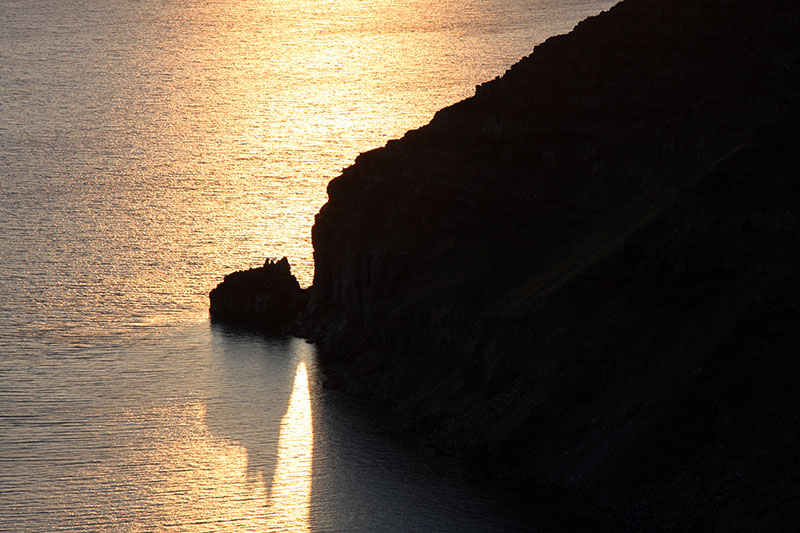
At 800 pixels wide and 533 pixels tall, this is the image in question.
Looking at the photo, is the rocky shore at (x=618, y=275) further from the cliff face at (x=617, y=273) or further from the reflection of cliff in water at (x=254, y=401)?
the reflection of cliff in water at (x=254, y=401)

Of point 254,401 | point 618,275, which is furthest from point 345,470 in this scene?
point 618,275

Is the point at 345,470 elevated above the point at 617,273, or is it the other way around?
the point at 617,273

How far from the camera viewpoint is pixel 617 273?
165m

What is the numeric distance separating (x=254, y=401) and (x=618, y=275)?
1669 inches

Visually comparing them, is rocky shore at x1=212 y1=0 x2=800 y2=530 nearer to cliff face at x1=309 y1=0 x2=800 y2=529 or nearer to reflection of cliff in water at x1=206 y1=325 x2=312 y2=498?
cliff face at x1=309 y1=0 x2=800 y2=529

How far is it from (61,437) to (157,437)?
31.8 feet

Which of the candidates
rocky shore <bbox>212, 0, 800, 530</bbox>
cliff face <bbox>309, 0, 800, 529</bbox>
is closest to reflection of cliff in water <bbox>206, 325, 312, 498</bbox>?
rocky shore <bbox>212, 0, 800, 530</bbox>

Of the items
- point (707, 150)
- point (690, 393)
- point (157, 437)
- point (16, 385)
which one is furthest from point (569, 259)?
point (16, 385)

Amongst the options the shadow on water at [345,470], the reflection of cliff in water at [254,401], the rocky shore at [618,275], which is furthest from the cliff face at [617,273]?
the reflection of cliff in water at [254,401]

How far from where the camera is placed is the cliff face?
144m

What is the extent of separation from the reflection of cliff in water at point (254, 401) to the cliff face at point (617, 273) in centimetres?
760

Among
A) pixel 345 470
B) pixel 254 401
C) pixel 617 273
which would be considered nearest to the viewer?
pixel 345 470

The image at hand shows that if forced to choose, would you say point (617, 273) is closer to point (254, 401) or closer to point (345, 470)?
point (345, 470)

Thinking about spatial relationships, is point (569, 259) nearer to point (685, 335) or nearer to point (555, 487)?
point (685, 335)
